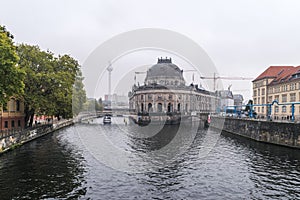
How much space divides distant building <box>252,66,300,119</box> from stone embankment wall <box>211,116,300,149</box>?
10.4m

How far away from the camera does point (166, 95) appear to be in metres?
116

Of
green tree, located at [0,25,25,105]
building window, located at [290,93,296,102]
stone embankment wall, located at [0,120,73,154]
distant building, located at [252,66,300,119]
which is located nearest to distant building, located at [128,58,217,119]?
distant building, located at [252,66,300,119]

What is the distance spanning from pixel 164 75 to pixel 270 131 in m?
96.3

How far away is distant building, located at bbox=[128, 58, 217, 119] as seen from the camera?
115 metres

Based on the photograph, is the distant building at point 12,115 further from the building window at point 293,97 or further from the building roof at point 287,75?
the building roof at point 287,75

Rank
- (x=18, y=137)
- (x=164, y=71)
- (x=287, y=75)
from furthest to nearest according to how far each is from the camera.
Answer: (x=164, y=71) → (x=287, y=75) → (x=18, y=137)

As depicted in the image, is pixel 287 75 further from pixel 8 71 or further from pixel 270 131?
pixel 8 71

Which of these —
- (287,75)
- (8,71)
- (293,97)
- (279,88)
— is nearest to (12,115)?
(8,71)

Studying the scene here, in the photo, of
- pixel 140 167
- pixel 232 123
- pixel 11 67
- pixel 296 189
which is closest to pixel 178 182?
pixel 140 167

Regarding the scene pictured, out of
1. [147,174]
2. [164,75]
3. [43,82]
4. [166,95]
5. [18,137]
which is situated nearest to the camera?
[147,174]

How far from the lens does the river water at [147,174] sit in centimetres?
1836

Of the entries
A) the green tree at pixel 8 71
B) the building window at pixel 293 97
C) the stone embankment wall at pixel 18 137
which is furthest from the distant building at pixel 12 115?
the building window at pixel 293 97

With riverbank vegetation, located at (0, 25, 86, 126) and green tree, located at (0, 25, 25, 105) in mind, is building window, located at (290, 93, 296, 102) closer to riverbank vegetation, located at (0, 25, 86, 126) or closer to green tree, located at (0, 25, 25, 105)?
riverbank vegetation, located at (0, 25, 86, 126)

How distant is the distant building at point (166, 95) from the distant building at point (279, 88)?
2860cm
